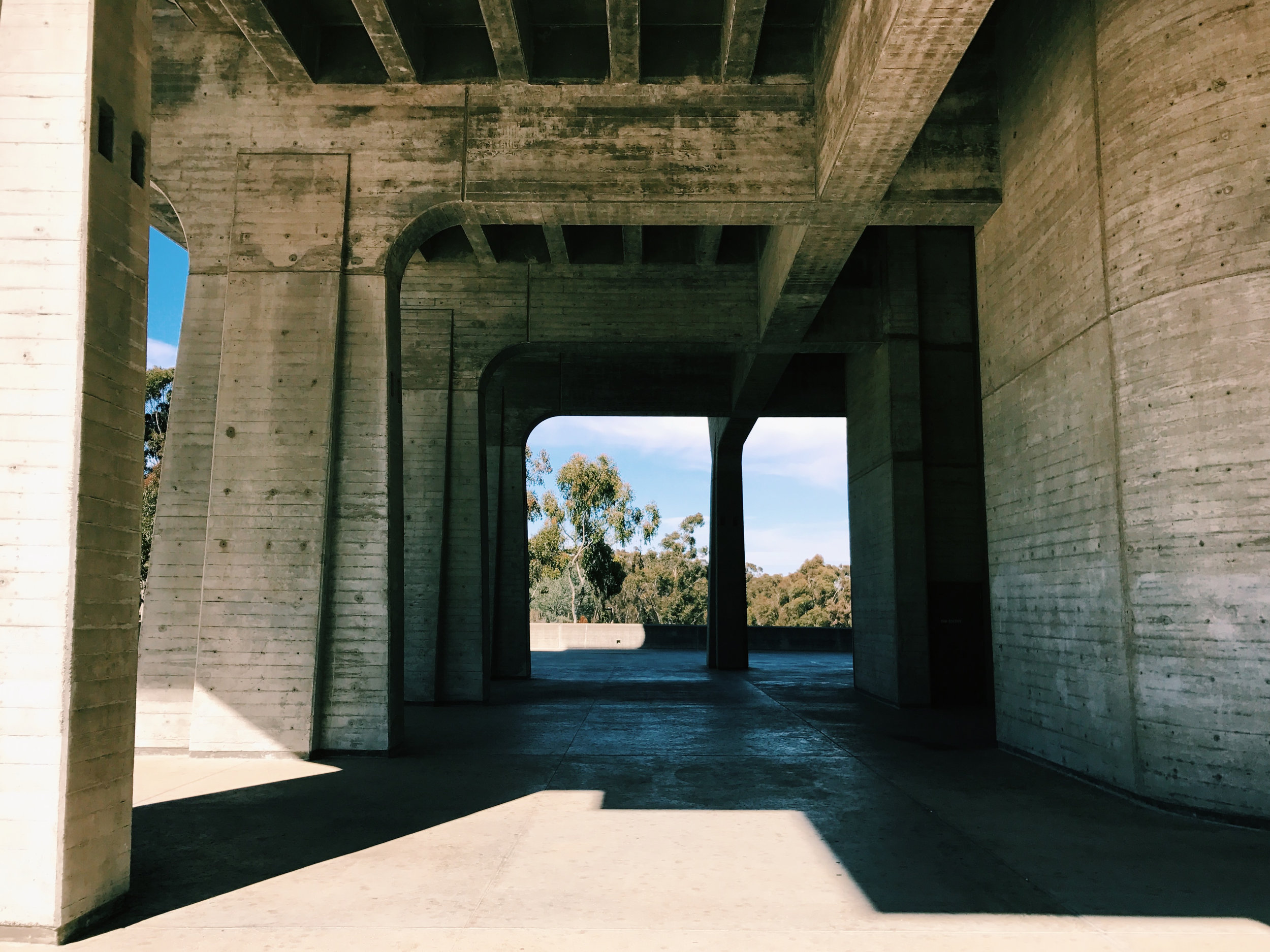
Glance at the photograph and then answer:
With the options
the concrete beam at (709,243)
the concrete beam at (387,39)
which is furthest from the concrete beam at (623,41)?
the concrete beam at (709,243)

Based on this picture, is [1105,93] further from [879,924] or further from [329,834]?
[329,834]

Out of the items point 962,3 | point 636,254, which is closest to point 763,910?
point 962,3

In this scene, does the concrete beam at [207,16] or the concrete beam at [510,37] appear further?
the concrete beam at [207,16]

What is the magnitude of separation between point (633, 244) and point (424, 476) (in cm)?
559

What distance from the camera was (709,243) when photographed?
15352 mm

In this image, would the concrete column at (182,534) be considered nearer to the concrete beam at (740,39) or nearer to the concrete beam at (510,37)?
the concrete beam at (510,37)

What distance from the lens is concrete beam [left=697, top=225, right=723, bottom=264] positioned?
1498 cm

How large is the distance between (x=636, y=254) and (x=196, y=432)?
26.4 ft

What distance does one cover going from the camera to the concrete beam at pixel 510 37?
998 centimetres

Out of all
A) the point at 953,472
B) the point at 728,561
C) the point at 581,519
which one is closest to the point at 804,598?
the point at 581,519

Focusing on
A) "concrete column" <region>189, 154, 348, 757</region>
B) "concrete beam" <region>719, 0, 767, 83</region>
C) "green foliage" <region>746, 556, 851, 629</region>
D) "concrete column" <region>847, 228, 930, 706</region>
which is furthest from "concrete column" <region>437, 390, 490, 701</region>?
"green foliage" <region>746, 556, 851, 629</region>

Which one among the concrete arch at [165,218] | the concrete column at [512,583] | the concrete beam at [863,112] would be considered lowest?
the concrete column at [512,583]

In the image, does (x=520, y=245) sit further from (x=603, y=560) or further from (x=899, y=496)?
(x=603, y=560)

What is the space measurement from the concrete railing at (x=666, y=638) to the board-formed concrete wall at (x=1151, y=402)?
30.5m
